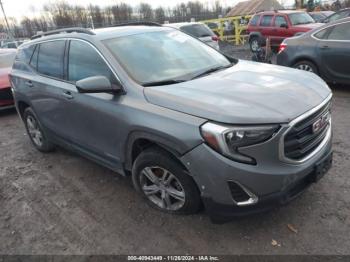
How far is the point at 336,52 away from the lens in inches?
270

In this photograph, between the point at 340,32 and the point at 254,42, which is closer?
the point at 340,32

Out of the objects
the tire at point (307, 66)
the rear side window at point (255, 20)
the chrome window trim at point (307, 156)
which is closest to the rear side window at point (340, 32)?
the tire at point (307, 66)

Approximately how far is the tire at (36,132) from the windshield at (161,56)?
212 centimetres

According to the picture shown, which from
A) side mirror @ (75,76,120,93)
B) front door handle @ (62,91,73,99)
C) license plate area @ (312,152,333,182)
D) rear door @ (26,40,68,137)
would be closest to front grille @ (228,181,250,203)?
license plate area @ (312,152,333,182)

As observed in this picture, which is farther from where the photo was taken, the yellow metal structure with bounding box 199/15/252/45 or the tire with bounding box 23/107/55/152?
the yellow metal structure with bounding box 199/15/252/45

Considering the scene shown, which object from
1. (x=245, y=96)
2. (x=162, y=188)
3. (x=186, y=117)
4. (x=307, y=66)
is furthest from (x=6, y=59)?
(x=245, y=96)

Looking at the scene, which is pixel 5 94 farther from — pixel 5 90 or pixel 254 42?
pixel 254 42

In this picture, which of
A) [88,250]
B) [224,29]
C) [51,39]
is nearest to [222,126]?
[88,250]

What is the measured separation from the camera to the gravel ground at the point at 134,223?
296 cm

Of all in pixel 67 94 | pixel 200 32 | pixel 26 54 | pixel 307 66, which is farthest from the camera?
pixel 200 32

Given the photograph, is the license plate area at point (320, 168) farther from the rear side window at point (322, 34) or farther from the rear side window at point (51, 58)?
the rear side window at point (322, 34)

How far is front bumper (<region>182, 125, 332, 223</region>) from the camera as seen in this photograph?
8.57 feet

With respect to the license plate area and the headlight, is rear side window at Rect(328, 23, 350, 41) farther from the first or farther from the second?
the headlight

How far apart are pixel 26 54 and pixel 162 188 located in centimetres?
328
